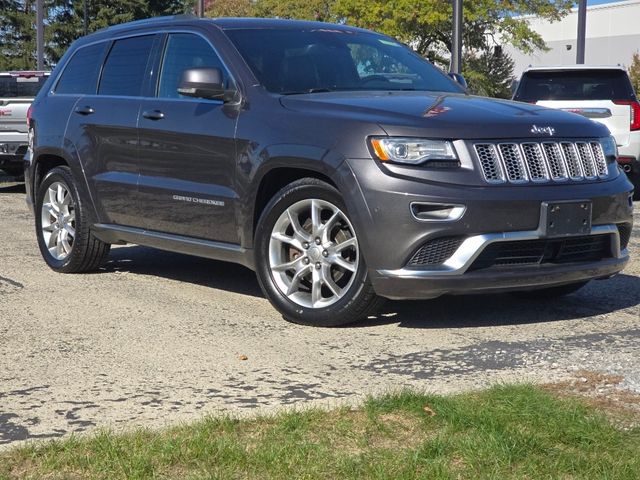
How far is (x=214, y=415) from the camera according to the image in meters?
4.36

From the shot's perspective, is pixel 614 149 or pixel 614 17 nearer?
pixel 614 149

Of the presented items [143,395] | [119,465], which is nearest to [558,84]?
[143,395]

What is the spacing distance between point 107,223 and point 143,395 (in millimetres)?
3160

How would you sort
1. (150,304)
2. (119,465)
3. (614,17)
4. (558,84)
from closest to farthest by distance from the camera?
(119,465), (150,304), (558,84), (614,17)

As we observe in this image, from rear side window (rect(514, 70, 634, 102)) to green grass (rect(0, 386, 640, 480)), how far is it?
33.7 ft

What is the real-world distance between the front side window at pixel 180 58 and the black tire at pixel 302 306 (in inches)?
47.2

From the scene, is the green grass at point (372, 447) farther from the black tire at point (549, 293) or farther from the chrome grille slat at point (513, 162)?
the black tire at point (549, 293)

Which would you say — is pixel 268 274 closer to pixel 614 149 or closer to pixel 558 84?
pixel 614 149

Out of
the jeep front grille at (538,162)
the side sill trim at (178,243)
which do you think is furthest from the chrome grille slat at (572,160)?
the side sill trim at (178,243)

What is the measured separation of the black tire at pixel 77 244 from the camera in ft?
26.1

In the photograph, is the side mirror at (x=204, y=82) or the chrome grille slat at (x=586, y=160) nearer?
the chrome grille slat at (x=586, y=160)

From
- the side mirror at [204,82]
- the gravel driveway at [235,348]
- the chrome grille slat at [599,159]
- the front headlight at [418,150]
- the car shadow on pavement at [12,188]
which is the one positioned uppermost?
the side mirror at [204,82]

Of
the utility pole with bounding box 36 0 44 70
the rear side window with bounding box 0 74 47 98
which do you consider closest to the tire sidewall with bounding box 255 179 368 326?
the rear side window with bounding box 0 74 47 98

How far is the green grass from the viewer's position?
3.68m
